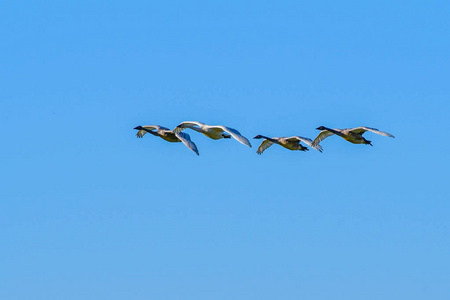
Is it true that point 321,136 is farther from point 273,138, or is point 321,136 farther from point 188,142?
point 188,142

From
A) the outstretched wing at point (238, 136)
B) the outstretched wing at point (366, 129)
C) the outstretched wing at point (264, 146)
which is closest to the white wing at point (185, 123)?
the outstretched wing at point (238, 136)

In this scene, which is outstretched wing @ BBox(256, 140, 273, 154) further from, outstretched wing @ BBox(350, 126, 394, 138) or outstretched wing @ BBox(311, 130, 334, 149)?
outstretched wing @ BBox(350, 126, 394, 138)

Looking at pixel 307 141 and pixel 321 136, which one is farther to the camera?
pixel 321 136

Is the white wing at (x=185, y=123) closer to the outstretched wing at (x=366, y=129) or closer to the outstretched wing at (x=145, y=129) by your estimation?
the outstretched wing at (x=145, y=129)

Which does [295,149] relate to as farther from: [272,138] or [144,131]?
[144,131]

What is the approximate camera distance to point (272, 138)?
74.5m

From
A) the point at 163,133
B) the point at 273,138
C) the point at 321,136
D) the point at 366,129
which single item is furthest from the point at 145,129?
the point at 366,129

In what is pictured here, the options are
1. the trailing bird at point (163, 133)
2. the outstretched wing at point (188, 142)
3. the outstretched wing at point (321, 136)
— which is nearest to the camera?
the outstretched wing at point (188, 142)

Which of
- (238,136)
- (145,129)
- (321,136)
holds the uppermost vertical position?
(145,129)

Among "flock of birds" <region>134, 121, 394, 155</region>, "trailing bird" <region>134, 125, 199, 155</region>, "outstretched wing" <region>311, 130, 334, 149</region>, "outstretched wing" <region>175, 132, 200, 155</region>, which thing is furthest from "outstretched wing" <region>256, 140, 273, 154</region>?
"outstretched wing" <region>175, 132, 200, 155</region>

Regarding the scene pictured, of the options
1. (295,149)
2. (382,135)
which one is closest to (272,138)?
(295,149)

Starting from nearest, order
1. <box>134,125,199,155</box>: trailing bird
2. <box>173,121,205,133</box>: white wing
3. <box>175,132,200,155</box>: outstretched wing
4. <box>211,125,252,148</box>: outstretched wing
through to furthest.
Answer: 1. <box>211,125,252,148</box>: outstretched wing
2. <box>175,132,200,155</box>: outstretched wing
3. <box>134,125,199,155</box>: trailing bird
4. <box>173,121,205,133</box>: white wing

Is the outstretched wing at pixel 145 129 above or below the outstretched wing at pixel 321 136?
above

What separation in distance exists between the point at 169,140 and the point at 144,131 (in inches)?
277
